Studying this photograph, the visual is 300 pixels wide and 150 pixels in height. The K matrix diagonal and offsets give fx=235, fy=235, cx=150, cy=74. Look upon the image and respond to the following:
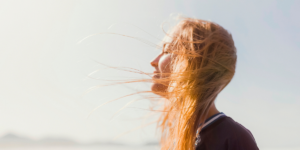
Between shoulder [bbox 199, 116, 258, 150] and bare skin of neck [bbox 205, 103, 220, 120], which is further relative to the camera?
bare skin of neck [bbox 205, 103, 220, 120]

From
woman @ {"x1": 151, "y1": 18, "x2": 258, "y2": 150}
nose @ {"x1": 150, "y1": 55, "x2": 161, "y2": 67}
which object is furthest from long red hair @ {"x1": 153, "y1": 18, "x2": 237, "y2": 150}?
nose @ {"x1": 150, "y1": 55, "x2": 161, "y2": 67}

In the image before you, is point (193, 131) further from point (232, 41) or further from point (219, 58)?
point (232, 41)

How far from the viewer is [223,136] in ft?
3.96

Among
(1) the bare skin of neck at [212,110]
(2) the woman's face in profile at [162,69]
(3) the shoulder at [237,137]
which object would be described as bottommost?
(3) the shoulder at [237,137]

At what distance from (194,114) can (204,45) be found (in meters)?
0.39

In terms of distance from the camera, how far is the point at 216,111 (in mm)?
1374

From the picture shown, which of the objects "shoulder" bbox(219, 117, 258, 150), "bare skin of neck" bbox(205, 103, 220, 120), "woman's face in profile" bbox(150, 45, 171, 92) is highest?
"woman's face in profile" bbox(150, 45, 171, 92)

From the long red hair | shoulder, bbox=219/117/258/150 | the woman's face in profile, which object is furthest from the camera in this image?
the woman's face in profile

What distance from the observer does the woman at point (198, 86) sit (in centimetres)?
124

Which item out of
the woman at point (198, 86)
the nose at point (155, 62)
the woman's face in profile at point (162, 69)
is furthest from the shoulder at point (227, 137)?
the nose at point (155, 62)

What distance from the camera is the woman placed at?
1.24m

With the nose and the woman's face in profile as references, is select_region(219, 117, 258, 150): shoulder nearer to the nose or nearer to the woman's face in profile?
the woman's face in profile

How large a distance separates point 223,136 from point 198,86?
0.96 feet

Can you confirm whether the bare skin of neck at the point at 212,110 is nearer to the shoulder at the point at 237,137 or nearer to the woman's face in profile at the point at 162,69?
the shoulder at the point at 237,137
